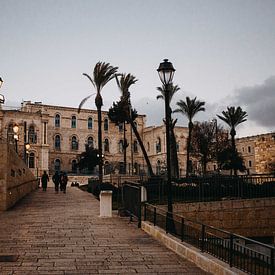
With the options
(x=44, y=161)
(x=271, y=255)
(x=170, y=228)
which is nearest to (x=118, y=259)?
(x=170, y=228)

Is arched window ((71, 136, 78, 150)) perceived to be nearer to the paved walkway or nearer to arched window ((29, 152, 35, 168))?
arched window ((29, 152, 35, 168))

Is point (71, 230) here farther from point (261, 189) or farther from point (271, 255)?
point (261, 189)

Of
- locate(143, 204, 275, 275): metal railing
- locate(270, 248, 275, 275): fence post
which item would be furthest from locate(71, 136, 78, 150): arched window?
locate(270, 248, 275, 275): fence post

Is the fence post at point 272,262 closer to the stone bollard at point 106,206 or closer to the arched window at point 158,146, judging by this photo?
the stone bollard at point 106,206

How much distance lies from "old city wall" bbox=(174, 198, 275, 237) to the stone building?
38316mm

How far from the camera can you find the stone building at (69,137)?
6488 centimetres

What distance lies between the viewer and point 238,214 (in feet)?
65.8

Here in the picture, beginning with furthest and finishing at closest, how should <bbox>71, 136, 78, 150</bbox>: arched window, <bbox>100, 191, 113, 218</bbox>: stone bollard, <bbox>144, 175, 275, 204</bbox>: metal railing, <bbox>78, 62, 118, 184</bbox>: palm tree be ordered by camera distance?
<bbox>71, 136, 78, 150</bbox>: arched window → <bbox>78, 62, 118, 184</bbox>: palm tree → <bbox>144, 175, 275, 204</bbox>: metal railing → <bbox>100, 191, 113, 218</bbox>: stone bollard

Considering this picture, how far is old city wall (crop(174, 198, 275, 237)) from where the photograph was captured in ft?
64.7

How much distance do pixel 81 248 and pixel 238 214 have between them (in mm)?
12461

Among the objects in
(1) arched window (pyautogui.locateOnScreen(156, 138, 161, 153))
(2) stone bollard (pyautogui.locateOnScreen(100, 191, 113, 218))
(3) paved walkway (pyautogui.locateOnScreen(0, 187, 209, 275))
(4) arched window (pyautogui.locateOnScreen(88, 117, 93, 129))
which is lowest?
(3) paved walkway (pyautogui.locateOnScreen(0, 187, 209, 275))

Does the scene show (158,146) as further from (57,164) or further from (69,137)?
(57,164)

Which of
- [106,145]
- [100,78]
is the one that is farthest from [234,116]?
[106,145]

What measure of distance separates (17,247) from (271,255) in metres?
6.43
